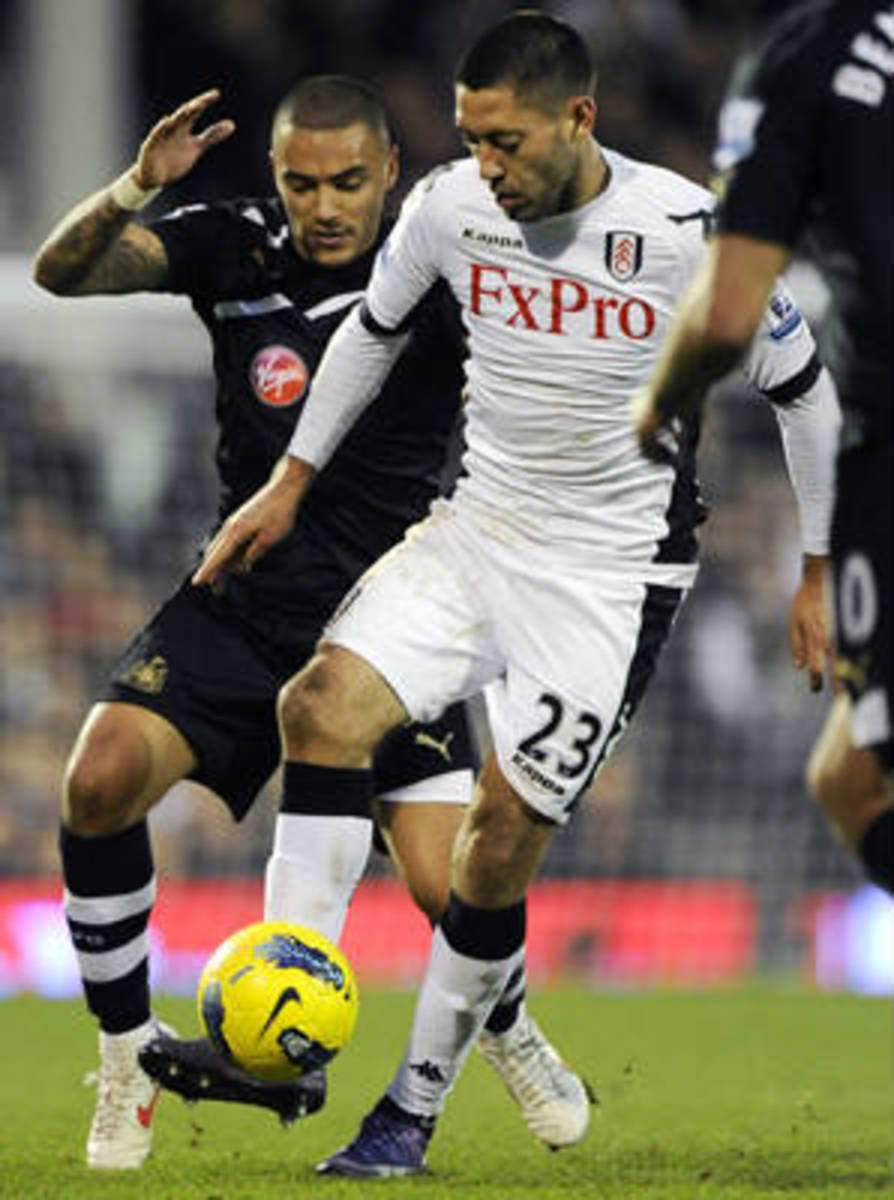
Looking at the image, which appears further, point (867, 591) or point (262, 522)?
point (262, 522)

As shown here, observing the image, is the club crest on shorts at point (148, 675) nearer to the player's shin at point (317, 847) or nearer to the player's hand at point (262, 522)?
the player's hand at point (262, 522)

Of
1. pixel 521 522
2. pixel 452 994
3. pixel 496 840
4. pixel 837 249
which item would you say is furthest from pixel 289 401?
pixel 837 249

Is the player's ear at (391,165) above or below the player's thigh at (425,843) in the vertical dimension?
above

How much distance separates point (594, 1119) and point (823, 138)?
138 inches

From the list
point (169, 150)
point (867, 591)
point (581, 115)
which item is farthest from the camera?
point (169, 150)

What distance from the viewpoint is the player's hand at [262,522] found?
20.3 feet

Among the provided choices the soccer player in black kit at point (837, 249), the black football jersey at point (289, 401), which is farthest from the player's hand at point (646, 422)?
the black football jersey at point (289, 401)

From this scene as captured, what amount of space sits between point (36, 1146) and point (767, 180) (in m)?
3.03

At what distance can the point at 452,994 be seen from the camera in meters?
6.16

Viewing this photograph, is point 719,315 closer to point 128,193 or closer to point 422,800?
point 128,193

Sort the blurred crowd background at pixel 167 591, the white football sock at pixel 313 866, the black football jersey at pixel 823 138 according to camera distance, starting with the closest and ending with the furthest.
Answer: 1. the black football jersey at pixel 823 138
2. the white football sock at pixel 313 866
3. the blurred crowd background at pixel 167 591

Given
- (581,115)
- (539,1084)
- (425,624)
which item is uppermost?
(581,115)

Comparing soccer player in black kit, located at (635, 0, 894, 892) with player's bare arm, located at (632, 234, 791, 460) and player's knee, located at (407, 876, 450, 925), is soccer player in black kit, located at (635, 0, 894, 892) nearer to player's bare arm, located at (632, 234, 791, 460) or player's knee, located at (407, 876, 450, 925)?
player's bare arm, located at (632, 234, 791, 460)

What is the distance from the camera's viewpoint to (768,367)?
6125 millimetres
